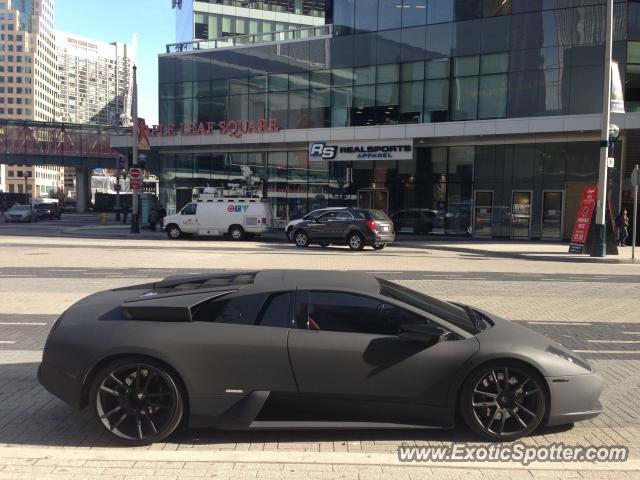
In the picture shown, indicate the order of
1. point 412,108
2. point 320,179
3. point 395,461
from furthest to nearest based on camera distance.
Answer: point 320,179 < point 412,108 < point 395,461

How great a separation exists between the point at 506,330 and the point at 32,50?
17423cm

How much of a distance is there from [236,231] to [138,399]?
23.4m

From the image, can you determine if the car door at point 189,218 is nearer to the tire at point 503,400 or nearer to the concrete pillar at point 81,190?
the tire at point 503,400

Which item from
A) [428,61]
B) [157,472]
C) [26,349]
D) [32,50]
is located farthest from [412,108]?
[32,50]

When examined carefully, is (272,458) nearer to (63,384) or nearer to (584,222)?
(63,384)

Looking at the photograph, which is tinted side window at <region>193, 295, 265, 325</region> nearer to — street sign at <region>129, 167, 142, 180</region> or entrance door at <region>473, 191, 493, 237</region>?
entrance door at <region>473, 191, 493, 237</region>

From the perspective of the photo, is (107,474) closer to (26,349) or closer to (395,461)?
(395,461)

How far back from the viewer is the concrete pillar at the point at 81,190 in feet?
237

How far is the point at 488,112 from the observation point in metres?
29.1

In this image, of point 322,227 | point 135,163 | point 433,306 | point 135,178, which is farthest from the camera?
point 135,163

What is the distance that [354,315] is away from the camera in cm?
429

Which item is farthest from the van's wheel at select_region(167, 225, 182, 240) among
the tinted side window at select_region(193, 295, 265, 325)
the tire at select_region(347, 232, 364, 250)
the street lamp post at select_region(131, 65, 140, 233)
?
the tinted side window at select_region(193, 295, 265, 325)

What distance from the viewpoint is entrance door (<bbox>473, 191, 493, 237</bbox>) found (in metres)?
30.0

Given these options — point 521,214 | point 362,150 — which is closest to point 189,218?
point 362,150
